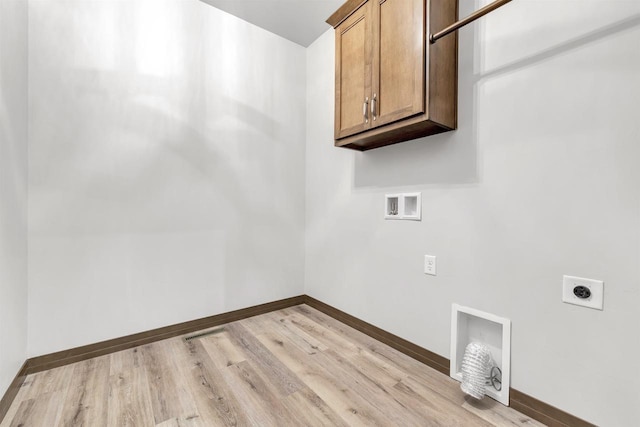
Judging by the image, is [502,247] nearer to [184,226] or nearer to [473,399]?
[473,399]

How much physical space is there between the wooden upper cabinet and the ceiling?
47cm

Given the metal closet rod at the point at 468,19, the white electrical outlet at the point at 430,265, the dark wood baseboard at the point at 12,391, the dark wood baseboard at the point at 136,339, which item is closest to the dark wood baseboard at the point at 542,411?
the white electrical outlet at the point at 430,265

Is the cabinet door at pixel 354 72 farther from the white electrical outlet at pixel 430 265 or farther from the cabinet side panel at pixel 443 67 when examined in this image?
the white electrical outlet at pixel 430 265

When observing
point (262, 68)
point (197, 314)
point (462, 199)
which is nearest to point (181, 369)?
point (197, 314)

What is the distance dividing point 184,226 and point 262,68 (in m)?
1.60

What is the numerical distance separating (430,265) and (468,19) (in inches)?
52.7

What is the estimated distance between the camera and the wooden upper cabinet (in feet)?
4.96

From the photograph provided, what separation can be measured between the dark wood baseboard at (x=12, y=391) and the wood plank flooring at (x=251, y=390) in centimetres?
3

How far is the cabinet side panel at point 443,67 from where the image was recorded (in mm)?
1507

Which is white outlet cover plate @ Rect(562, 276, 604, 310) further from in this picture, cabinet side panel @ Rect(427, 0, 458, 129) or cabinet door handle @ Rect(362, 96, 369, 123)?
cabinet door handle @ Rect(362, 96, 369, 123)

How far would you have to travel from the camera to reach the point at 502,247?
147 centimetres

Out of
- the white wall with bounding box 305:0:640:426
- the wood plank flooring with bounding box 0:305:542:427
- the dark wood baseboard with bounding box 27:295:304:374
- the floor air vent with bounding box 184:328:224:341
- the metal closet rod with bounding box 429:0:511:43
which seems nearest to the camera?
the white wall with bounding box 305:0:640:426

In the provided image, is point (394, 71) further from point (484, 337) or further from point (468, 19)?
point (484, 337)

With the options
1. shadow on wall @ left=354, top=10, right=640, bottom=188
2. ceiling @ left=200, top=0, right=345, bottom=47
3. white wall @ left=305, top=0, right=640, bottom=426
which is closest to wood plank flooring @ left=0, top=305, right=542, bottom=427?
white wall @ left=305, top=0, right=640, bottom=426
